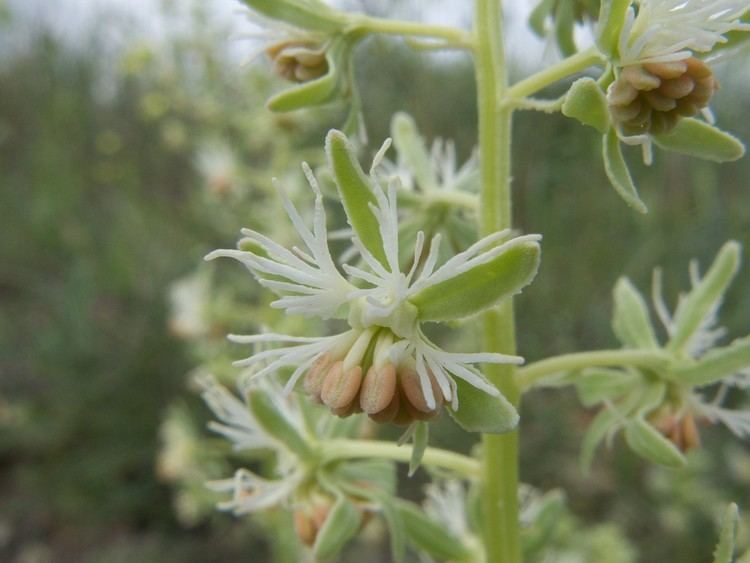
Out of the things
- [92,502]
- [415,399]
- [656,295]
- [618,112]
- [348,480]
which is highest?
[618,112]

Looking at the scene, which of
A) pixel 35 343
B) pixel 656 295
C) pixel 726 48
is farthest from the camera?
pixel 35 343

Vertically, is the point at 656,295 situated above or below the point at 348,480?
above

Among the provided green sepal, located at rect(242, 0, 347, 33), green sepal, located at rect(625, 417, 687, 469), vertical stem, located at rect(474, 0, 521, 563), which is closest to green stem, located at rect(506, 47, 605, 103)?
vertical stem, located at rect(474, 0, 521, 563)

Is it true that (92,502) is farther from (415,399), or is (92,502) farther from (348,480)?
(415,399)

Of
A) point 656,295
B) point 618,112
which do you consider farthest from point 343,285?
point 656,295

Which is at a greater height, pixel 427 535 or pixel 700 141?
pixel 700 141

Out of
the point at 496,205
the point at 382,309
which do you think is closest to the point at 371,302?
the point at 382,309

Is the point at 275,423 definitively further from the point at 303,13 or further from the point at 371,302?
the point at 303,13
